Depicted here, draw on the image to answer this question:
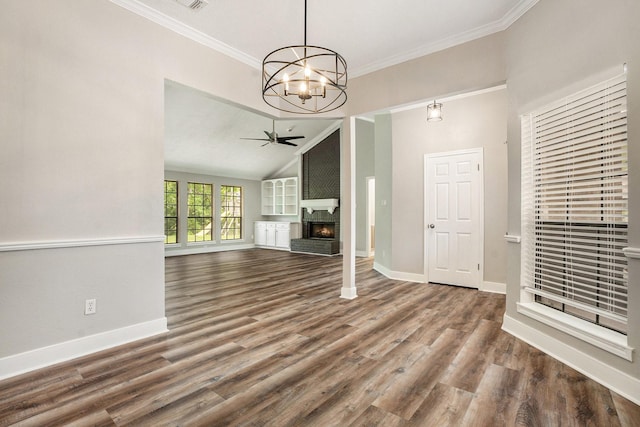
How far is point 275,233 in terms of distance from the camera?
10.5m

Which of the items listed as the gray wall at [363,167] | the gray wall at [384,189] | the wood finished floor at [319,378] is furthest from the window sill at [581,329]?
the gray wall at [363,167]

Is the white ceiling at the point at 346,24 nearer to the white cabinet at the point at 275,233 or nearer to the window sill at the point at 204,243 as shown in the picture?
the white cabinet at the point at 275,233

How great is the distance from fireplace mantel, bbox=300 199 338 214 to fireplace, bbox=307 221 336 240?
472 millimetres

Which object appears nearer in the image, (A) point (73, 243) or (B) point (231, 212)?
(A) point (73, 243)

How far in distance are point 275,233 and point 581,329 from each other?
8899 mm

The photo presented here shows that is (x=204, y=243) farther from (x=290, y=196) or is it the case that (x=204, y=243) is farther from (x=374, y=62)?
(x=374, y=62)

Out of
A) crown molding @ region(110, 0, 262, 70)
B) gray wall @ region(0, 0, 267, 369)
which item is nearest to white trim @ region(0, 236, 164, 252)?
gray wall @ region(0, 0, 267, 369)

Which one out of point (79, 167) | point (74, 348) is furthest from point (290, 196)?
point (74, 348)

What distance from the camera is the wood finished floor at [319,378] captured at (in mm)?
1802

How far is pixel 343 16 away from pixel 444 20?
1.00m

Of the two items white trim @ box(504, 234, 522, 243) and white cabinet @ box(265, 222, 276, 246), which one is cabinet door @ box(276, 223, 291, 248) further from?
white trim @ box(504, 234, 522, 243)

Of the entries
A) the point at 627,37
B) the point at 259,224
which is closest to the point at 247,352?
the point at 627,37

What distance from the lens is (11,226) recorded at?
7.55ft

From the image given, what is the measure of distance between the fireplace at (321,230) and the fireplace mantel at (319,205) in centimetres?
47
